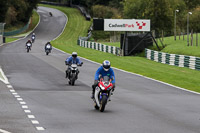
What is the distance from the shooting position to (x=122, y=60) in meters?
47.6

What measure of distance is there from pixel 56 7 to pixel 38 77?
395 feet

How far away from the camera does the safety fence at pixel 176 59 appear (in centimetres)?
3950

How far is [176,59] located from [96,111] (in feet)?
93.9

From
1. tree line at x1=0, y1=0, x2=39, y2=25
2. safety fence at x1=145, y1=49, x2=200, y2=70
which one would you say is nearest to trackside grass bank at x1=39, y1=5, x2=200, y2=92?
safety fence at x1=145, y1=49, x2=200, y2=70

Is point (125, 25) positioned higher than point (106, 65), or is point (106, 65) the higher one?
point (125, 25)

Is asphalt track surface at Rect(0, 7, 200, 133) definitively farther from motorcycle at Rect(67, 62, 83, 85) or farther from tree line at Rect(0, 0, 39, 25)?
tree line at Rect(0, 0, 39, 25)

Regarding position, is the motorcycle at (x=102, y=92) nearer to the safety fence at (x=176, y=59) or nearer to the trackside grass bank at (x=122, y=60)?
the trackside grass bank at (x=122, y=60)

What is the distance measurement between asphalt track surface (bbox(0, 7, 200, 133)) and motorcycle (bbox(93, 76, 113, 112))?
28 cm

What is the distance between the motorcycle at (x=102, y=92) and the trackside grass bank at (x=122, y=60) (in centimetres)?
924

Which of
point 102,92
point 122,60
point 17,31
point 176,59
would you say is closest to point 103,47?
point 122,60

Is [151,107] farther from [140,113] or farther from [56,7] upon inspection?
[56,7]

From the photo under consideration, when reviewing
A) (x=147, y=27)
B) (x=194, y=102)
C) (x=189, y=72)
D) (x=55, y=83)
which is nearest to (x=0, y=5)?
(x=147, y=27)

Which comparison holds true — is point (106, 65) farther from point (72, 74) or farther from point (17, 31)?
point (17, 31)

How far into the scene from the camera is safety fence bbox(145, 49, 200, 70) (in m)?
39.5
